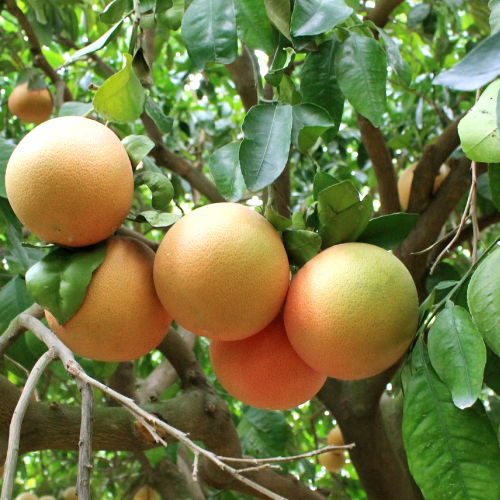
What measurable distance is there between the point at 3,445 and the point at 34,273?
0.36 metres

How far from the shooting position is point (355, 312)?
0.68 metres

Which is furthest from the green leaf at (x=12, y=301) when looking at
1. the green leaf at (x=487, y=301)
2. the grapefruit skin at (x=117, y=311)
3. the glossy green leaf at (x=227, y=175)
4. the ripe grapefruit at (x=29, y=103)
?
the ripe grapefruit at (x=29, y=103)

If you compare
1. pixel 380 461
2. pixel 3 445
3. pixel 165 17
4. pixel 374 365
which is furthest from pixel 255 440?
pixel 165 17

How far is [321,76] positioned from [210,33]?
211mm

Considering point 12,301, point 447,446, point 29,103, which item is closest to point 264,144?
point 447,446

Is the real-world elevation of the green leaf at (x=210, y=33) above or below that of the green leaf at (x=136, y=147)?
above

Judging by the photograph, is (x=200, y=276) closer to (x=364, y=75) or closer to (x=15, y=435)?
(x=15, y=435)

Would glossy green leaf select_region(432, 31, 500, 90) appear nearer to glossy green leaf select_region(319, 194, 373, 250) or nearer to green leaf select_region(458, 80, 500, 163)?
green leaf select_region(458, 80, 500, 163)

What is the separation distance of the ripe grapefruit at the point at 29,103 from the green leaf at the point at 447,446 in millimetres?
1877

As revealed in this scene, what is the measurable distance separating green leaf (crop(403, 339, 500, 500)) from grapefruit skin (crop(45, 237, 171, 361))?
0.38 meters

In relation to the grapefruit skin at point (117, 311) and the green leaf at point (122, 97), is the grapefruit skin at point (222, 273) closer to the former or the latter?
the grapefruit skin at point (117, 311)

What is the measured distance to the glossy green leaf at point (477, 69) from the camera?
0.47 metres

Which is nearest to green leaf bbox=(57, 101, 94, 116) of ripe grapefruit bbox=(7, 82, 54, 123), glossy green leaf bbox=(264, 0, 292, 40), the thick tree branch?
glossy green leaf bbox=(264, 0, 292, 40)

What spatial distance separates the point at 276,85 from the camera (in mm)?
808
